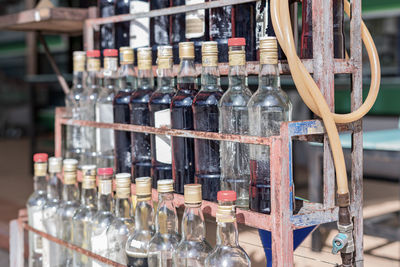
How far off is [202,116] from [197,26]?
0.29 metres

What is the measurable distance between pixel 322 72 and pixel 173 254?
54 centimetres

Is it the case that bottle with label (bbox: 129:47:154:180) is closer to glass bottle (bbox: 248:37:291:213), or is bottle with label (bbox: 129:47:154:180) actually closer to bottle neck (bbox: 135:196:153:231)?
bottle neck (bbox: 135:196:153:231)

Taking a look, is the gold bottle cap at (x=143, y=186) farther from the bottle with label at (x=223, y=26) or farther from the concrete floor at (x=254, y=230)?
the bottle with label at (x=223, y=26)

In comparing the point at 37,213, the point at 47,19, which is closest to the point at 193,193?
the point at 37,213

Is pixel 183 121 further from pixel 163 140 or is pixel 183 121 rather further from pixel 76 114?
pixel 76 114

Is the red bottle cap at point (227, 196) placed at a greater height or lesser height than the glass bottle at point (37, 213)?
greater

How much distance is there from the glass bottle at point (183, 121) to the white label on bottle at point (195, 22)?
141 mm

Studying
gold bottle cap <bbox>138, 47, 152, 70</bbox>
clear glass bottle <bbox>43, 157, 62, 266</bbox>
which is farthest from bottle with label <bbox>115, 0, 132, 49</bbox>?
clear glass bottle <bbox>43, 157, 62, 266</bbox>

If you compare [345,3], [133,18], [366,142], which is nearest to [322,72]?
[345,3]

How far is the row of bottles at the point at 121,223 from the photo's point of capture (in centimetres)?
118

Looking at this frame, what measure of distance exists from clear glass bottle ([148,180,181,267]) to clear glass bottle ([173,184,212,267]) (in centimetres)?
5

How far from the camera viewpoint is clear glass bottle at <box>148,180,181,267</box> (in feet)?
4.20

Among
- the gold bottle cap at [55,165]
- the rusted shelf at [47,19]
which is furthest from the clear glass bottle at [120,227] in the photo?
the rusted shelf at [47,19]

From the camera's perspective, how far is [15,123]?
9.23 m
